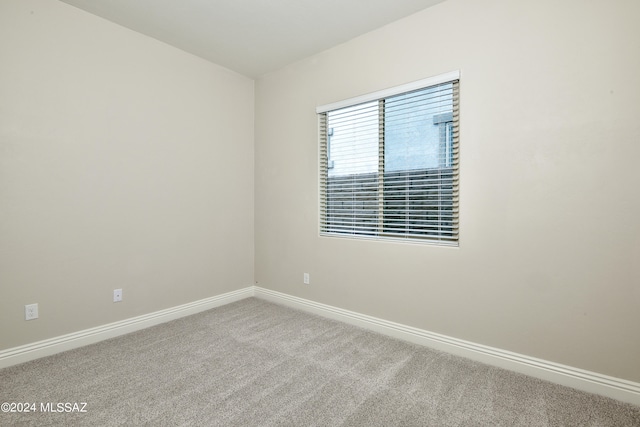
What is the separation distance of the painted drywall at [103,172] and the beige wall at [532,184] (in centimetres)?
178

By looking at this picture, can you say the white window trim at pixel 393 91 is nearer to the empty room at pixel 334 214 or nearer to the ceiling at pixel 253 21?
the empty room at pixel 334 214

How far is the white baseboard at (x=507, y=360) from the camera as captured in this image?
1.79m

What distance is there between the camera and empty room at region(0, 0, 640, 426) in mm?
1780

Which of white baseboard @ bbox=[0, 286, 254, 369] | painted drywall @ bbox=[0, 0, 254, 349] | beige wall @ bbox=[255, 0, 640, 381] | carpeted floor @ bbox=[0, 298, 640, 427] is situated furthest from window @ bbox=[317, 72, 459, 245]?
white baseboard @ bbox=[0, 286, 254, 369]

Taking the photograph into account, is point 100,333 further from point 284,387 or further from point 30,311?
point 284,387

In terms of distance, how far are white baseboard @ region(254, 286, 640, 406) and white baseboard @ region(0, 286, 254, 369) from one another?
1368mm

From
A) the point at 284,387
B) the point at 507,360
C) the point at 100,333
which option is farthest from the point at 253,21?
the point at 507,360

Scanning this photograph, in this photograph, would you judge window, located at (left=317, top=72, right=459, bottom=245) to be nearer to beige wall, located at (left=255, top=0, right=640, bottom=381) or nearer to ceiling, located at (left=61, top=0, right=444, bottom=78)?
beige wall, located at (left=255, top=0, right=640, bottom=381)

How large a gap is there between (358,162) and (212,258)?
1975mm

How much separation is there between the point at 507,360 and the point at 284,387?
1566 millimetres

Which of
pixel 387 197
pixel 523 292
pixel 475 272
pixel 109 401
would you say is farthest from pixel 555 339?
pixel 109 401

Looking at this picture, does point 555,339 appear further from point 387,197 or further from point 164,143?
point 164,143

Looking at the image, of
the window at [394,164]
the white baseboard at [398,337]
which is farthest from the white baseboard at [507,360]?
the window at [394,164]

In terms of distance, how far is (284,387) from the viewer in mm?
1908
